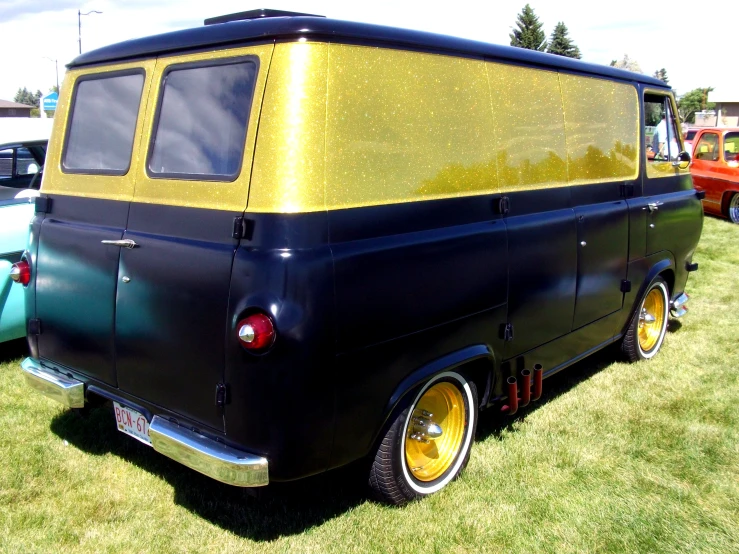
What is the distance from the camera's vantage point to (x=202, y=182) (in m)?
2.97

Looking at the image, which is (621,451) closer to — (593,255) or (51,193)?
(593,255)

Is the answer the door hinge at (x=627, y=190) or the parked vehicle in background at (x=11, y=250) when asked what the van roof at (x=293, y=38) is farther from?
the parked vehicle in background at (x=11, y=250)

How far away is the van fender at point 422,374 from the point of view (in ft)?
10.2

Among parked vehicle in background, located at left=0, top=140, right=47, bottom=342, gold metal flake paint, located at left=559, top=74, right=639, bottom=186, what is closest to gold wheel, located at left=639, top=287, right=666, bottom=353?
gold metal flake paint, located at left=559, top=74, right=639, bottom=186

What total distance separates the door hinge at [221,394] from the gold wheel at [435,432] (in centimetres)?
106

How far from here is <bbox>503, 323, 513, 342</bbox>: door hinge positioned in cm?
378

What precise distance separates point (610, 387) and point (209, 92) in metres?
3.68

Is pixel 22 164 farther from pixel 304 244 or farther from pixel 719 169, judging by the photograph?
pixel 719 169

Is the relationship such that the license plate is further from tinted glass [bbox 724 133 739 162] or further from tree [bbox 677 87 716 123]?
tree [bbox 677 87 716 123]

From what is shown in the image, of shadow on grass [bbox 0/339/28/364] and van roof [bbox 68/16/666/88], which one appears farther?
shadow on grass [bbox 0/339/28/364]

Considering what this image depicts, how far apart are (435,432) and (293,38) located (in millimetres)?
1999

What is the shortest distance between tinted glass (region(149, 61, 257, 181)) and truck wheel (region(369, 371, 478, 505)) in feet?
4.73

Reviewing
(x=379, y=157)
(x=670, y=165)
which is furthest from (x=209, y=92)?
(x=670, y=165)

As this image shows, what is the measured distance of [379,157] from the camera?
9.91 feet
